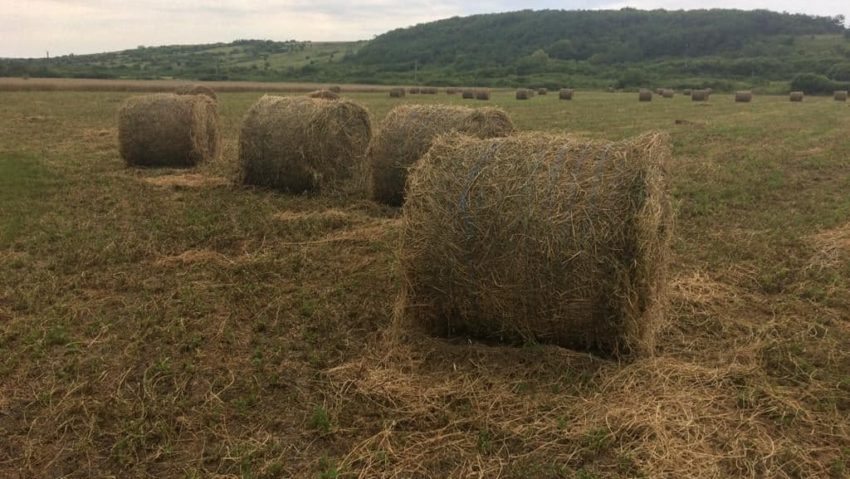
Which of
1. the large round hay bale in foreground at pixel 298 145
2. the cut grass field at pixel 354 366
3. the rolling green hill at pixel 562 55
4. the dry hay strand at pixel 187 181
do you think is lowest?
the cut grass field at pixel 354 366

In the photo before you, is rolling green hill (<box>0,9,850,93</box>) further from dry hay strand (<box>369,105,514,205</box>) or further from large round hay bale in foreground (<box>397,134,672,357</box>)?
large round hay bale in foreground (<box>397,134,672,357</box>)

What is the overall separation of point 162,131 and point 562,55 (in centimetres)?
10947

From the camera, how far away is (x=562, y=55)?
11406 cm

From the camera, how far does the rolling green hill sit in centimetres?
7562

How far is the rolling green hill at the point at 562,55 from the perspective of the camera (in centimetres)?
7562

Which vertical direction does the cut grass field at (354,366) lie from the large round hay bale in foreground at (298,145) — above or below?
below

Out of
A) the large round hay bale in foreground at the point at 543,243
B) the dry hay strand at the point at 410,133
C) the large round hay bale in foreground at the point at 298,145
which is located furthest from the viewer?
the large round hay bale in foreground at the point at 298,145

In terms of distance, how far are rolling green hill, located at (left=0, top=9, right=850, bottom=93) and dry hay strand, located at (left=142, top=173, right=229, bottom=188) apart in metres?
→ 58.9

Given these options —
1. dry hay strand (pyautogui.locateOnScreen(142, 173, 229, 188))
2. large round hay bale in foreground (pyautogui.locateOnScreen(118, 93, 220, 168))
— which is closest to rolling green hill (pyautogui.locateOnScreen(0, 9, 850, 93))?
large round hay bale in foreground (pyautogui.locateOnScreen(118, 93, 220, 168))

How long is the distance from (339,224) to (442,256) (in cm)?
447

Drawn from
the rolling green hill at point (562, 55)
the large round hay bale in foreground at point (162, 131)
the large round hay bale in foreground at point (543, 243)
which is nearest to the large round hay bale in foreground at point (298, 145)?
the large round hay bale in foreground at point (162, 131)

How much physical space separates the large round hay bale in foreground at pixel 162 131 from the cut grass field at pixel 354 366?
176 inches

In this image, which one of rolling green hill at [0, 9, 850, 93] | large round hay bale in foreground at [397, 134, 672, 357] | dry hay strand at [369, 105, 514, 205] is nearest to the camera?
large round hay bale in foreground at [397, 134, 672, 357]

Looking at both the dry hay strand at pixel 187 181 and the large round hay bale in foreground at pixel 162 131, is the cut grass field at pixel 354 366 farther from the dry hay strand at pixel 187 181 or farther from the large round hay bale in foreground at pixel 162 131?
the large round hay bale in foreground at pixel 162 131
